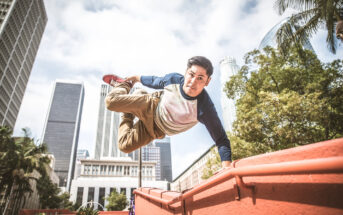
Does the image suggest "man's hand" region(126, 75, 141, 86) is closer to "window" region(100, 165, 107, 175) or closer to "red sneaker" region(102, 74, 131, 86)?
"red sneaker" region(102, 74, 131, 86)

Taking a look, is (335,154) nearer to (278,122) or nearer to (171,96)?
(171,96)

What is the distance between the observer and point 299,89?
10375 millimetres

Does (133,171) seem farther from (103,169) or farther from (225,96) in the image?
(225,96)

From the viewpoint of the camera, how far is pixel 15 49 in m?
62.4

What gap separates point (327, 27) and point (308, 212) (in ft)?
35.7

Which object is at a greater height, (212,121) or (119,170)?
(119,170)

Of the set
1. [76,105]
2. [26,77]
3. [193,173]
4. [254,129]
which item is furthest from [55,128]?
[254,129]

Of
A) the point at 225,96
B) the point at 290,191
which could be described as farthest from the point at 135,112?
the point at 225,96

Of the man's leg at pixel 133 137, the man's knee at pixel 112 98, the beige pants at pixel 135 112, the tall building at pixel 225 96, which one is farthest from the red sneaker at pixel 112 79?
the tall building at pixel 225 96

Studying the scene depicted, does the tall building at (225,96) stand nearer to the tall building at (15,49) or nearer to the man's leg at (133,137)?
the man's leg at (133,137)

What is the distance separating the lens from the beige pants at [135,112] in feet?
9.91

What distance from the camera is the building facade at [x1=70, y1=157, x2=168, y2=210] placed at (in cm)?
6850

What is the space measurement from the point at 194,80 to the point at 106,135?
12030 cm

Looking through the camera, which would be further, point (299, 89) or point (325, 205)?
point (299, 89)
